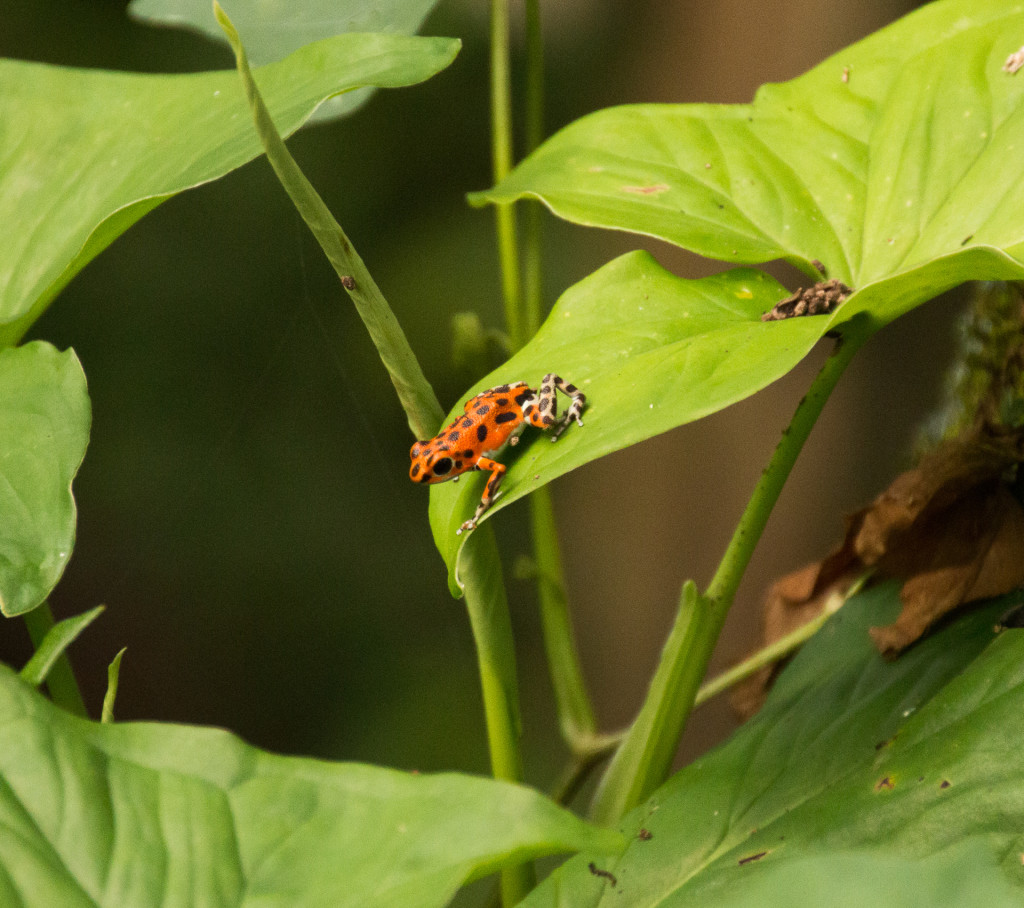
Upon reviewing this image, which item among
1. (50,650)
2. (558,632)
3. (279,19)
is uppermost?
(279,19)

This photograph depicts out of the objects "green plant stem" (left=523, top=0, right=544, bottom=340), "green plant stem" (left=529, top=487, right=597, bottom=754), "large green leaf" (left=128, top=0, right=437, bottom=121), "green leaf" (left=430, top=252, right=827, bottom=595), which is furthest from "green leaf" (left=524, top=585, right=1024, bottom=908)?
"large green leaf" (left=128, top=0, right=437, bottom=121)

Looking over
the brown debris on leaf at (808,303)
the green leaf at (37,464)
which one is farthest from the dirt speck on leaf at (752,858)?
the green leaf at (37,464)

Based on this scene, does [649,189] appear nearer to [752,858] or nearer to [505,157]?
[505,157]

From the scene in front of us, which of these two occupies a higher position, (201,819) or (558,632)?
(201,819)

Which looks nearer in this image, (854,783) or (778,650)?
(854,783)

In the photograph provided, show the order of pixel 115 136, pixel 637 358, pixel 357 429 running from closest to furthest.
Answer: pixel 637 358
pixel 115 136
pixel 357 429

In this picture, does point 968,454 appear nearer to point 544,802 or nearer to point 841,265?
point 841,265

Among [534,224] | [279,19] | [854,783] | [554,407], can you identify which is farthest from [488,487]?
[279,19]

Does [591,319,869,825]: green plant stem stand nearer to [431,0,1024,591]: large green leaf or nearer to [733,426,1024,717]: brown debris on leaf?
[431,0,1024,591]: large green leaf
